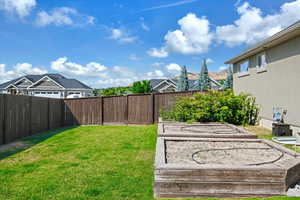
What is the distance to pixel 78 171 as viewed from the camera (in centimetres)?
424

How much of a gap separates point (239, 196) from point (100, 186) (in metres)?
2.01

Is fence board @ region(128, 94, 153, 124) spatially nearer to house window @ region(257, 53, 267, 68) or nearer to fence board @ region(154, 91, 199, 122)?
fence board @ region(154, 91, 199, 122)

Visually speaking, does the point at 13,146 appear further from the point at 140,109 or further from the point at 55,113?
the point at 140,109

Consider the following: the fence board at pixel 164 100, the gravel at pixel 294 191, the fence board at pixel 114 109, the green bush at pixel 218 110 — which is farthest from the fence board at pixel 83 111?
the gravel at pixel 294 191

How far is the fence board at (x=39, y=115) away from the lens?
935 centimetres

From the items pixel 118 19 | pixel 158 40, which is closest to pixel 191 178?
pixel 118 19

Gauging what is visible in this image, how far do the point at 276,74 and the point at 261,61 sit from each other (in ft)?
5.09

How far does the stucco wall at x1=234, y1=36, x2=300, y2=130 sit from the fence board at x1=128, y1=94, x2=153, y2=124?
501 cm

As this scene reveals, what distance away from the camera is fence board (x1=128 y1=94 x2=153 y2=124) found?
1181 centimetres

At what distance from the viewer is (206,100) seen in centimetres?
917

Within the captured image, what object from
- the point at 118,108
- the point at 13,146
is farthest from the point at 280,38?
the point at 13,146

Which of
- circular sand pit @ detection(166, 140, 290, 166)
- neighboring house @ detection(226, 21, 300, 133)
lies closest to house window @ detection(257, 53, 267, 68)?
neighboring house @ detection(226, 21, 300, 133)

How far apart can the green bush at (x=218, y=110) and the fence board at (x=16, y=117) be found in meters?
6.04

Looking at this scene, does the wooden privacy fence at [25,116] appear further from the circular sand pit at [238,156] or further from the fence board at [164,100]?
the circular sand pit at [238,156]
